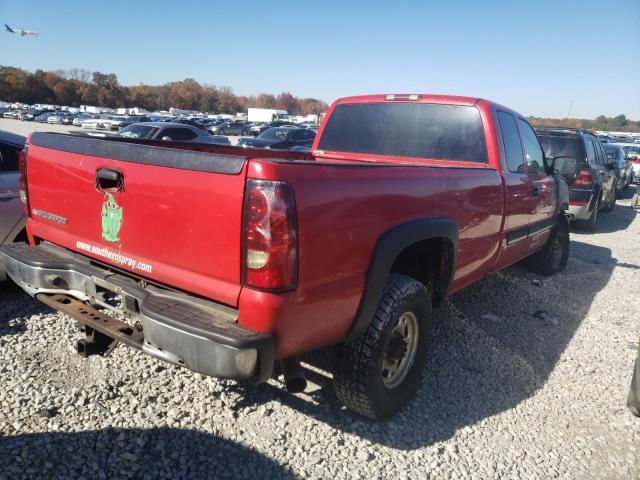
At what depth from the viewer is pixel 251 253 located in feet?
6.63

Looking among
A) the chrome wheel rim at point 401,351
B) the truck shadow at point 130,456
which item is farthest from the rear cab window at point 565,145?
the truck shadow at point 130,456

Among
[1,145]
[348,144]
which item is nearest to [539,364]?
[348,144]

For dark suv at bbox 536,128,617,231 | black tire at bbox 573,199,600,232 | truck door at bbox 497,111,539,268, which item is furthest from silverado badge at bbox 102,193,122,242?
black tire at bbox 573,199,600,232

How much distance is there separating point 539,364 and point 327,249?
2.57 m

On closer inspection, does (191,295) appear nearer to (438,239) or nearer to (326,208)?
(326,208)

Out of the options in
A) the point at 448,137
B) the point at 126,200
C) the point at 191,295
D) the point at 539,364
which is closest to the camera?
the point at 191,295

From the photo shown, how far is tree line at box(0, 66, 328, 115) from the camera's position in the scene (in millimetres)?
91938

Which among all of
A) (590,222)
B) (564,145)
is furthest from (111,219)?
(590,222)

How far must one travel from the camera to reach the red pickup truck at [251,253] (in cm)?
201

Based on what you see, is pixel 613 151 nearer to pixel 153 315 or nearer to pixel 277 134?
pixel 277 134

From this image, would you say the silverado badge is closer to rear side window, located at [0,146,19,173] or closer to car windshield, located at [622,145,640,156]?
rear side window, located at [0,146,19,173]

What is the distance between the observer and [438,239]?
3.19m

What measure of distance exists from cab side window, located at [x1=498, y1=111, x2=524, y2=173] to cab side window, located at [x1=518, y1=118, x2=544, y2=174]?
0.17 metres

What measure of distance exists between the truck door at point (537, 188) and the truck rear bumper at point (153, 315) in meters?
3.59
